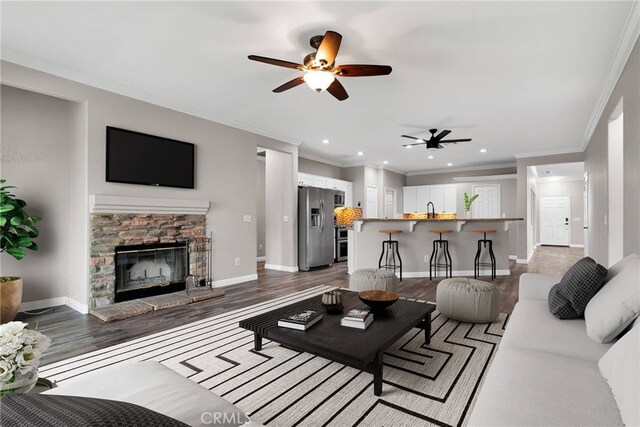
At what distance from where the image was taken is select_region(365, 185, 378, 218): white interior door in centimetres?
880

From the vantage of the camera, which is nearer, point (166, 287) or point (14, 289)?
point (14, 289)

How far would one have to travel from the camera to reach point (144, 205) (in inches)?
156

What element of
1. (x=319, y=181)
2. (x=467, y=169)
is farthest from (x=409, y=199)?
(x=319, y=181)

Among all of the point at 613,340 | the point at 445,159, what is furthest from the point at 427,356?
the point at 445,159

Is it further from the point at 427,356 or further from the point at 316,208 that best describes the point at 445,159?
the point at 427,356

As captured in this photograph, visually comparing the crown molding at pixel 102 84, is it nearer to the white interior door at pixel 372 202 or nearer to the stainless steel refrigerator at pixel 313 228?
the stainless steel refrigerator at pixel 313 228

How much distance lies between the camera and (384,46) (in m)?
2.87

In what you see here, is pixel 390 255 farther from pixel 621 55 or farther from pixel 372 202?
pixel 621 55

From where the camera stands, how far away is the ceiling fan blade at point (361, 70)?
8.65 feet

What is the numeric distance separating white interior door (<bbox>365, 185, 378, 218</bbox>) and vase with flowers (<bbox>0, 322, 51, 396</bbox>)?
7.83 meters

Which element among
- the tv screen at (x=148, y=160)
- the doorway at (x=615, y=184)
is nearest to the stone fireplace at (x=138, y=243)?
the tv screen at (x=148, y=160)

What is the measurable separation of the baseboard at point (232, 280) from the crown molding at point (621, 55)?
5.09m

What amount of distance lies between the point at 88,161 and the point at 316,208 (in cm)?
Answer: 399

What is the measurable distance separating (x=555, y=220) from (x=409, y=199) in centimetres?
573
